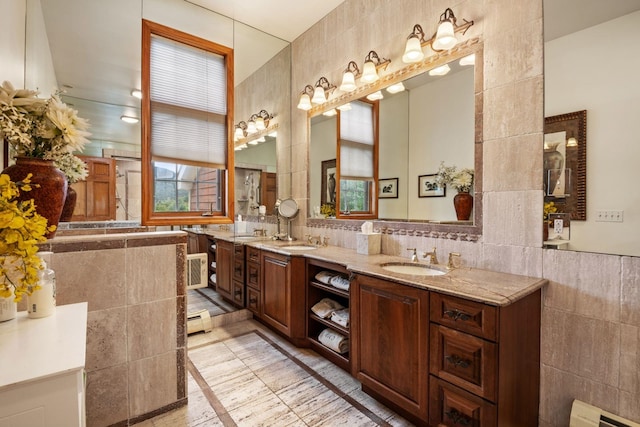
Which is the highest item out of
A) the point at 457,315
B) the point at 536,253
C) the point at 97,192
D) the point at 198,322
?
the point at 97,192

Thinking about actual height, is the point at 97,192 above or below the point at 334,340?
above

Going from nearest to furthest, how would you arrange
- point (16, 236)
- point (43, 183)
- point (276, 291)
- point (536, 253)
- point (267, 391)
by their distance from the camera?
point (16, 236) → point (43, 183) → point (536, 253) → point (267, 391) → point (276, 291)

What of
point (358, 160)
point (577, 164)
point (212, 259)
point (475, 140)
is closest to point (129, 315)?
point (212, 259)

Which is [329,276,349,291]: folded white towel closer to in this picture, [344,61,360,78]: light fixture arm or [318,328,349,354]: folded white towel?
[318,328,349,354]: folded white towel

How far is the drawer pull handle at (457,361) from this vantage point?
1.37 meters

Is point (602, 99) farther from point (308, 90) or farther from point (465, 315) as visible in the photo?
point (308, 90)

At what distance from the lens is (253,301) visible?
10.1 feet

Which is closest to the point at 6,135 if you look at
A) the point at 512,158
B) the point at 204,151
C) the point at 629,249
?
the point at 204,151

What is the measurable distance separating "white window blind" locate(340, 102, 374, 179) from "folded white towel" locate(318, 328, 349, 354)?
54.5 inches

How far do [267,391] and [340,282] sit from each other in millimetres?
891

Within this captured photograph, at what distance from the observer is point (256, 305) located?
9.92ft

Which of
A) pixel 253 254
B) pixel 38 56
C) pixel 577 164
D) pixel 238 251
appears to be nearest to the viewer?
pixel 577 164

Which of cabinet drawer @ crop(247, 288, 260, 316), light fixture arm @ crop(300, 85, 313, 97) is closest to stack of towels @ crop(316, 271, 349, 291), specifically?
cabinet drawer @ crop(247, 288, 260, 316)

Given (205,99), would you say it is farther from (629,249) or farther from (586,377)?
(586,377)
